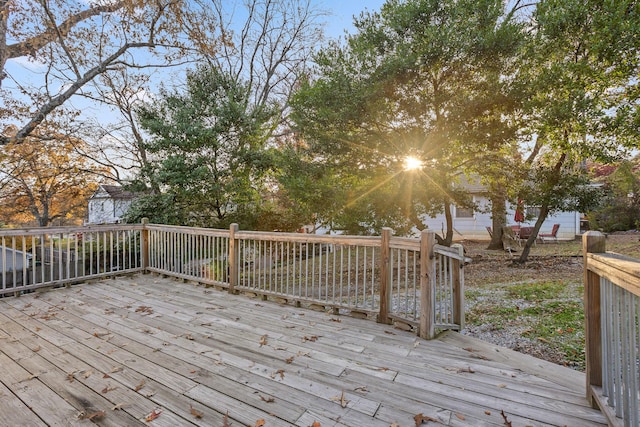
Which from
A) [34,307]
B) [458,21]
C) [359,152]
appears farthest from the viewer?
[359,152]

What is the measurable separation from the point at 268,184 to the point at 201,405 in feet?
26.1

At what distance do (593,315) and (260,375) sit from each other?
228 centimetres

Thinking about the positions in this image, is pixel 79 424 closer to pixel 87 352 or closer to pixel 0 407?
pixel 0 407

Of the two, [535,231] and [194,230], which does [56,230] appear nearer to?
[194,230]

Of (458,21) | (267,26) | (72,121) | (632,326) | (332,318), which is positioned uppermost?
(267,26)

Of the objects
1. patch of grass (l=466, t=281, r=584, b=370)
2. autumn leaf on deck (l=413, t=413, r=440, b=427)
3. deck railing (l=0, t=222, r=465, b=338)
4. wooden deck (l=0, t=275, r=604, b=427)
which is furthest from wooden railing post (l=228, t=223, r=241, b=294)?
patch of grass (l=466, t=281, r=584, b=370)

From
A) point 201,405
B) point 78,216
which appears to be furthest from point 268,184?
point 78,216

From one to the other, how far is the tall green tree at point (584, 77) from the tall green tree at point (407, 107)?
61 cm

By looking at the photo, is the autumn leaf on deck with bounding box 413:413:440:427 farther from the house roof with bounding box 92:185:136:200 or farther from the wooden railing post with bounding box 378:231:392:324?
the house roof with bounding box 92:185:136:200

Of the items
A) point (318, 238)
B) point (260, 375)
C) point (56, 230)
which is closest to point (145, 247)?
point (56, 230)

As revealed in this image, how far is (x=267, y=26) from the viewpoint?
11586 millimetres

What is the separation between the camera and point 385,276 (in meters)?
3.39

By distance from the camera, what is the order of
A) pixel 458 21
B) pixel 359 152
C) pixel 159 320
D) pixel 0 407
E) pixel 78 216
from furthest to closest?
pixel 78 216 < pixel 359 152 < pixel 458 21 < pixel 159 320 < pixel 0 407

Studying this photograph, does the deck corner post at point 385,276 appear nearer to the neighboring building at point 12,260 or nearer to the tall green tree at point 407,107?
the tall green tree at point 407,107
